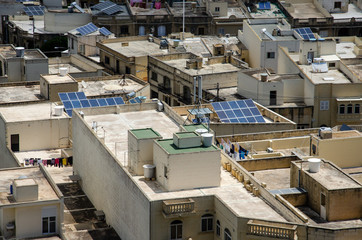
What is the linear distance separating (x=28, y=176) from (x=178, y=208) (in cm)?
1553

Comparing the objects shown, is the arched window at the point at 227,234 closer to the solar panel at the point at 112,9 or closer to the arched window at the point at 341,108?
Answer: the arched window at the point at 341,108

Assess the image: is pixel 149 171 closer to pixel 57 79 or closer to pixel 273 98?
pixel 57 79

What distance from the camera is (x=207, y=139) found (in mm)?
84312

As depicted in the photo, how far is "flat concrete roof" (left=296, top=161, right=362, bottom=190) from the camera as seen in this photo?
8062 cm

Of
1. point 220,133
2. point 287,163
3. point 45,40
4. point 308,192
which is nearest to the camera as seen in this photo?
point 308,192

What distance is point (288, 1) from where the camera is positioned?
172375 mm

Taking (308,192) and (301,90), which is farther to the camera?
(301,90)

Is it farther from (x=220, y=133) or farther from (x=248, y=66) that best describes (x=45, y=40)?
(x=220, y=133)

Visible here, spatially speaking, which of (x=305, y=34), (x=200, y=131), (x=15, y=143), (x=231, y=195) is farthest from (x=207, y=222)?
(x=305, y=34)

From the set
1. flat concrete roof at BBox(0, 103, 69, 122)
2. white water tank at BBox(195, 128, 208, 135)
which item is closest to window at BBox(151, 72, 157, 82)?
flat concrete roof at BBox(0, 103, 69, 122)

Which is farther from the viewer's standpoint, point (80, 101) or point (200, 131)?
point (80, 101)

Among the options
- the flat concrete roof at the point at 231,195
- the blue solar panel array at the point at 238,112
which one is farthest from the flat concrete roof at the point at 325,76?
the flat concrete roof at the point at 231,195

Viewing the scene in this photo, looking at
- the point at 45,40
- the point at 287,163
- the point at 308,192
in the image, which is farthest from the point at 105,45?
the point at 308,192

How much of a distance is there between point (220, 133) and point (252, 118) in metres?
4.43
